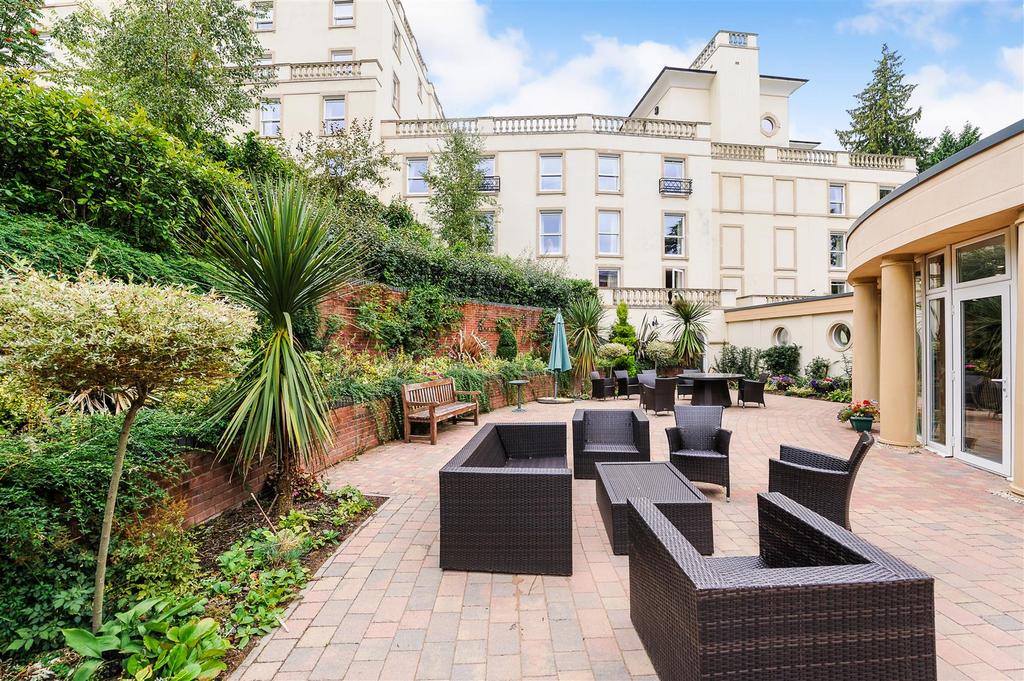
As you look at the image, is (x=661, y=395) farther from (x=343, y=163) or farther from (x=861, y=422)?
(x=343, y=163)

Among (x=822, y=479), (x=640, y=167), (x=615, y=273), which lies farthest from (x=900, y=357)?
(x=640, y=167)

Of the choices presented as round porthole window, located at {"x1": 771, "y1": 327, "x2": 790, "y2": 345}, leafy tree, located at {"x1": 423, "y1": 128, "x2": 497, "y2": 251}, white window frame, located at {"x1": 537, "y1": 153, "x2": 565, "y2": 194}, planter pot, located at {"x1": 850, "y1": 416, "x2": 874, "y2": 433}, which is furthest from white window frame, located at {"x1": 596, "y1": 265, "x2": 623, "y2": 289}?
planter pot, located at {"x1": 850, "y1": 416, "x2": 874, "y2": 433}

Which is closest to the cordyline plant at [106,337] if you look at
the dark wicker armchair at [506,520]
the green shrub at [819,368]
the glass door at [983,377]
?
the dark wicker armchair at [506,520]

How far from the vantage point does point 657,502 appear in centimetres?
317

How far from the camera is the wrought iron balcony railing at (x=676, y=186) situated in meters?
19.2

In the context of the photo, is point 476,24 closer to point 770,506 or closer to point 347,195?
point 347,195

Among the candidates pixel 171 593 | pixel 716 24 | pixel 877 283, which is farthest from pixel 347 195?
pixel 716 24

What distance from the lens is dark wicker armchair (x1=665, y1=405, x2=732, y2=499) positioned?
15.1 ft

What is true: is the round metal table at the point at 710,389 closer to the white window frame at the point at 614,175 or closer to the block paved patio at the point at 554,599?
the block paved patio at the point at 554,599

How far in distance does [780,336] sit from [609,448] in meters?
13.0

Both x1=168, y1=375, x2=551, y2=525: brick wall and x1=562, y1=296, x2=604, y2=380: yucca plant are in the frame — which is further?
x1=562, y1=296, x2=604, y2=380: yucca plant

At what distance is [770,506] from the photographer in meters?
2.38

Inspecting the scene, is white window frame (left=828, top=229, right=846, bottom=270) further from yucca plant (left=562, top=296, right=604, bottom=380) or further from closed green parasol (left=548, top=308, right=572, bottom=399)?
closed green parasol (left=548, top=308, right=572, bottom=399)

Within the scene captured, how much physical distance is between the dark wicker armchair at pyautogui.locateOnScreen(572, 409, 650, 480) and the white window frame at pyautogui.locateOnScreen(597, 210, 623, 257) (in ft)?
48.3
